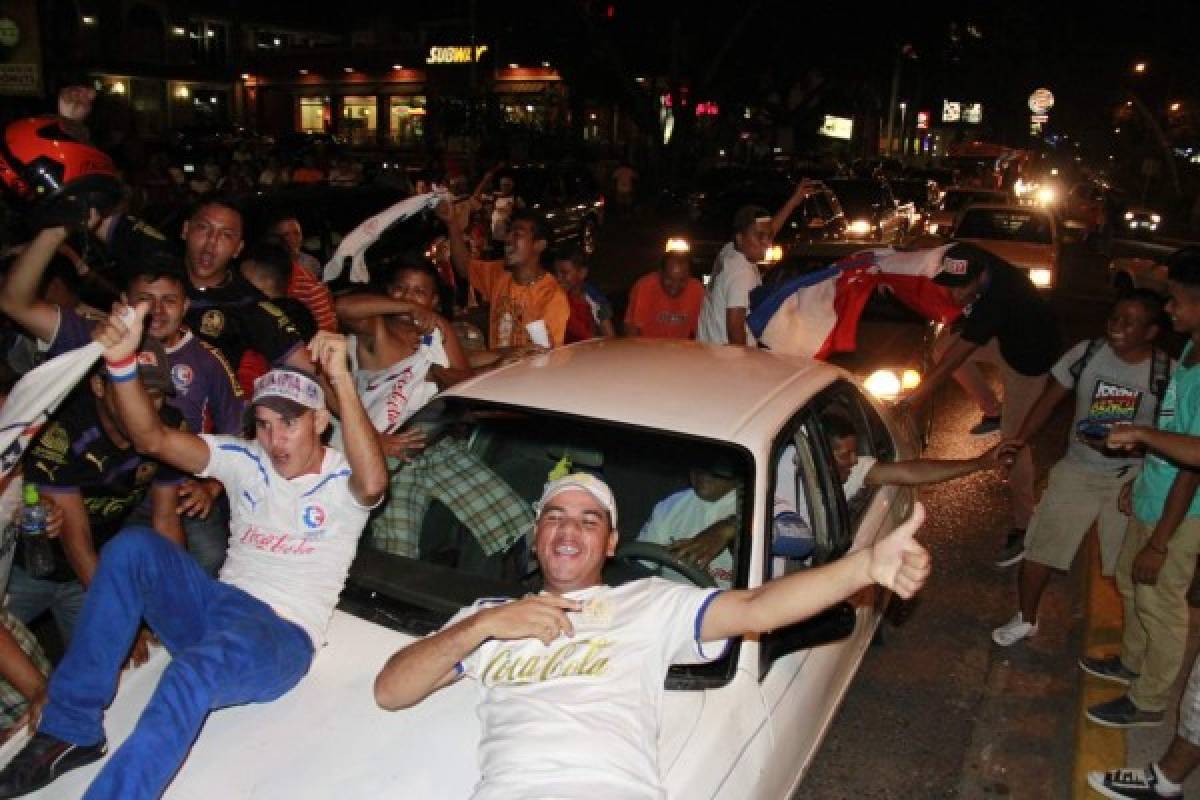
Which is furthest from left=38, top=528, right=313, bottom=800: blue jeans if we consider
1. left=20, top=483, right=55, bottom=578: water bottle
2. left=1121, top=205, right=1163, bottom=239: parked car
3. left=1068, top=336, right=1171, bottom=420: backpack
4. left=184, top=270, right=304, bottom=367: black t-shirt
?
left=1121, top=205, right=1163, bottom=239: parked car

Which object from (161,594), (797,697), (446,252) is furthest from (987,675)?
(446,252)

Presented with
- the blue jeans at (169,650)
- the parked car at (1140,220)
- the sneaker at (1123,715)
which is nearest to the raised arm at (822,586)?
the blue jeans at (169,650)

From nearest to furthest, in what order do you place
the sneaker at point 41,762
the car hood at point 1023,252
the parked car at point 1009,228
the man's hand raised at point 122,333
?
the sneaker at point 41,762 < the man's hand raised at point 122,333 < the car hood at point 1023,252 < the parked car at point 1009,228

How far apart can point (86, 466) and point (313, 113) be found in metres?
48.6

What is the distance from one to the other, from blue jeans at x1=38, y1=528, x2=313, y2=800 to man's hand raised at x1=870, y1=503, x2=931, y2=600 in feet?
5.61


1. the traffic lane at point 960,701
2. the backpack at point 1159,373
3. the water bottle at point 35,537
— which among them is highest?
the backpack at point 1159,373

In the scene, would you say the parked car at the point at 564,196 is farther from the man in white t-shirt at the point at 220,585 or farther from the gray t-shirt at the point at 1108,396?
the man in white t-shirt at the point at 220,585

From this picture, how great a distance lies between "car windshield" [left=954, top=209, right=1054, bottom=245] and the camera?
46.6ft

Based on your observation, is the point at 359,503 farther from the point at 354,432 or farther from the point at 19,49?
the point at 19,49

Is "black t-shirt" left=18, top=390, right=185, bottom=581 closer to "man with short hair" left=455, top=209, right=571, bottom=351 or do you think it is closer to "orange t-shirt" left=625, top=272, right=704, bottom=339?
"man with short hair" left=455, top=209, right=571, bottom=351

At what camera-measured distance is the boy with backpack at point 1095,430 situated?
4371mm

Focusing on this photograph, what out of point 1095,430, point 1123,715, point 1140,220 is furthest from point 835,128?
point 1123,715

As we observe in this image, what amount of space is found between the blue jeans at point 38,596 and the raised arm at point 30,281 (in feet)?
3.05

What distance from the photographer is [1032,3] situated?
160 ft
